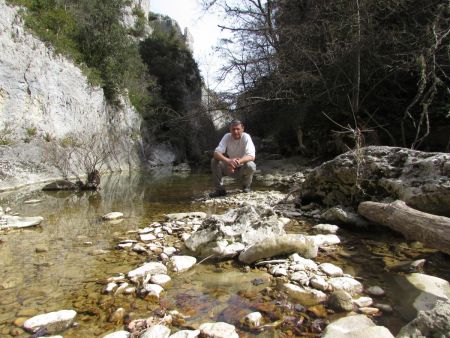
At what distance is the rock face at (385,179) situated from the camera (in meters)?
3.45

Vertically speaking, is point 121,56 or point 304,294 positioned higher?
point 121,56

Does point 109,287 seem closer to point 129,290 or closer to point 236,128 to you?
point 129,290

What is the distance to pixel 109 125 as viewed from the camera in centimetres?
1688

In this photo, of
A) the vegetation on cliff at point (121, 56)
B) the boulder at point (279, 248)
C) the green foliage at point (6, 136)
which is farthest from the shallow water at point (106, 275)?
the vegetation on cliff at point (121, 56)

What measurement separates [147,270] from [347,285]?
1504 mm

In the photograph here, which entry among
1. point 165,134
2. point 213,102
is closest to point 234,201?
point 213,102

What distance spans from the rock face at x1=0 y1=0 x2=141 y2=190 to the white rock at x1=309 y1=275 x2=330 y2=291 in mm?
8823

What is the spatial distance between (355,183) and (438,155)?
981 mm

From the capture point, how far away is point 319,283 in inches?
92.5

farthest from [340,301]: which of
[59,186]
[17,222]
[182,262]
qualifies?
[59,186]

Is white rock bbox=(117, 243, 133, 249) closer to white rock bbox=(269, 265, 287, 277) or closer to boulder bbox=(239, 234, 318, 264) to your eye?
boulder bbox=(239, 234, 318, 264)

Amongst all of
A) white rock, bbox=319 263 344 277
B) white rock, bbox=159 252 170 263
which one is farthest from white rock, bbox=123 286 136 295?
white rock, bbox=319 263 344 277

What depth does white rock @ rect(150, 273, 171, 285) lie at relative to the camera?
8.15ft

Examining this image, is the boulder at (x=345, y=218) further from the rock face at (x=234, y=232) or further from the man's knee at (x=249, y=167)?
the man's knee at (x=249, y=167)
